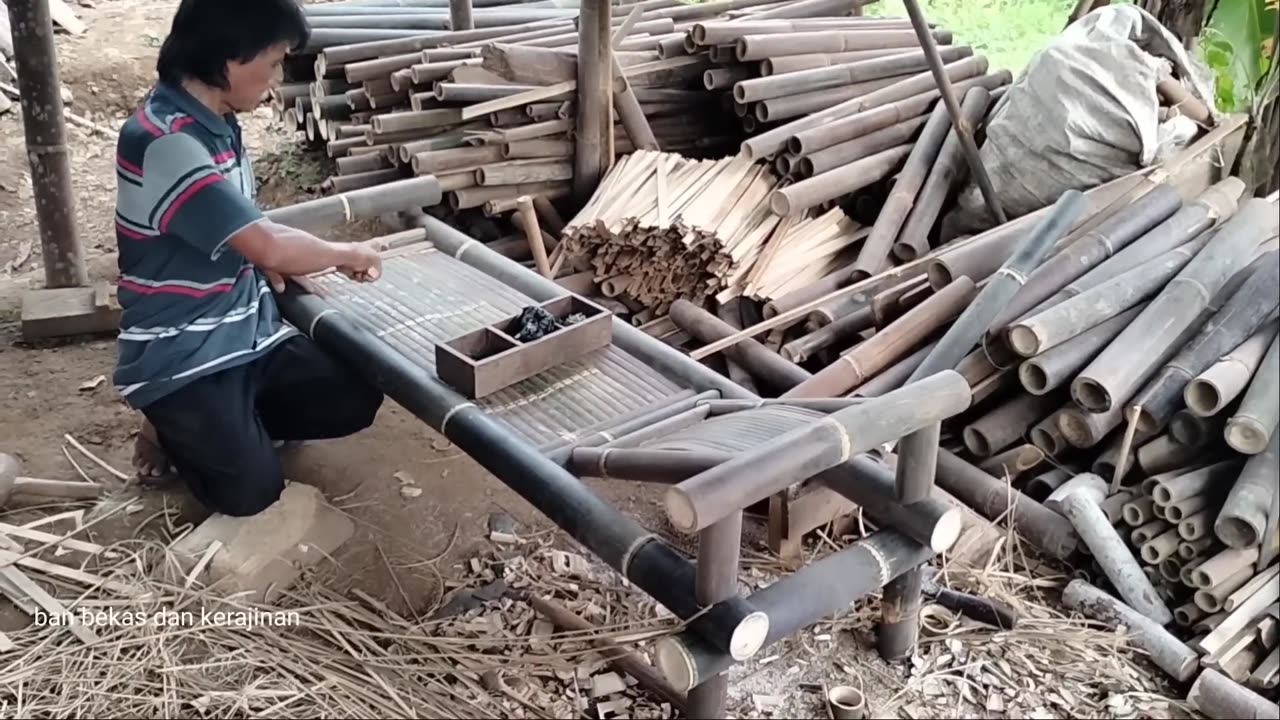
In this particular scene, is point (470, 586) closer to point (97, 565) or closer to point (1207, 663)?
point (97, 565)

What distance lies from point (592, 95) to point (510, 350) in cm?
223

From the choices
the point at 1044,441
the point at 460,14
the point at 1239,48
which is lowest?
the point at 1044,441

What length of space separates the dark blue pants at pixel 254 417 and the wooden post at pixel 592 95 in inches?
72.5

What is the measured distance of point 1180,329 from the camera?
11.5 feet

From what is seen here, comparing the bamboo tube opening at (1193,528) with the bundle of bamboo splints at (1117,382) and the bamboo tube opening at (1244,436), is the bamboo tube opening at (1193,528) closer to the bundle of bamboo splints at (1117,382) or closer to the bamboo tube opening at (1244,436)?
the bundle of bamboo splints at (1117,382)

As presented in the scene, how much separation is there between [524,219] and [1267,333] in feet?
10.4

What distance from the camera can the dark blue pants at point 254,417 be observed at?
3490 millimetres

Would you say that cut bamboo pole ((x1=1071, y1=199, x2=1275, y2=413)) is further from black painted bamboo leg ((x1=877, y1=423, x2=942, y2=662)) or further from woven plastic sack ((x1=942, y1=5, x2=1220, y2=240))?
woven plastic sack ((x1=942, y1=5, x2=1220, y2=240))

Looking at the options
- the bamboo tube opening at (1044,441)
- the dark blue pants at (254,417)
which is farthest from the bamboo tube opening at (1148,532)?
the dark blue pants at (254,417)

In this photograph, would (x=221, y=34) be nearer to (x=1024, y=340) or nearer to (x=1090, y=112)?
(x=1024, y=340)

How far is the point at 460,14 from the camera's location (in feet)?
19.4

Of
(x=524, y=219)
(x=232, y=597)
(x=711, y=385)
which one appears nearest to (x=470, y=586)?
(x=232, y=597)

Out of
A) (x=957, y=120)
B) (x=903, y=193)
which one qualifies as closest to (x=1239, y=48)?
(x=957, y=120)

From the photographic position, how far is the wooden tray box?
125 inches
